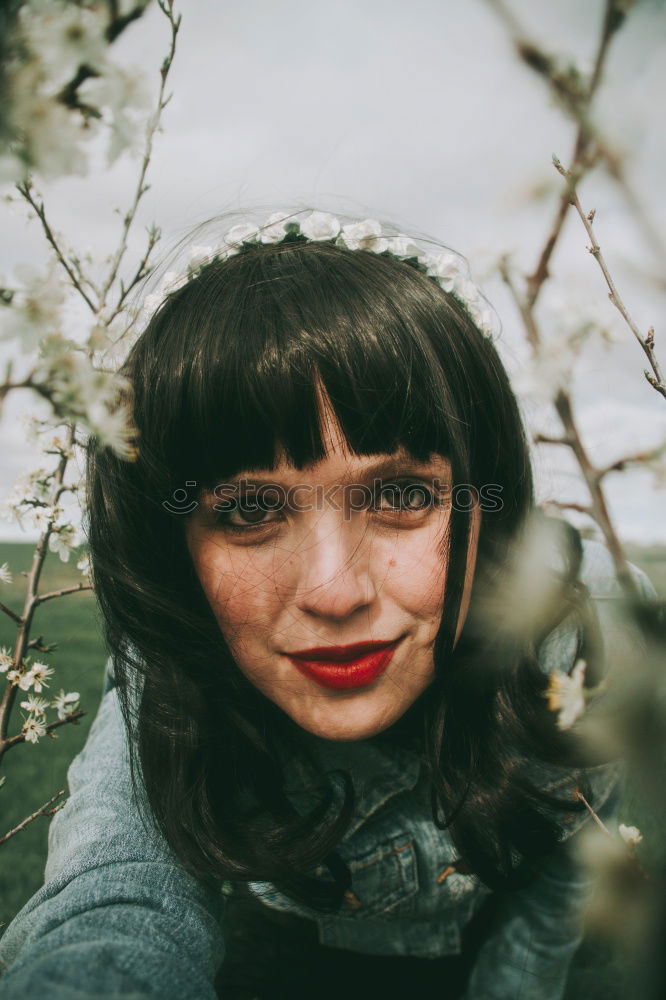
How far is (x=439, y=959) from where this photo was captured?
1.95 meters

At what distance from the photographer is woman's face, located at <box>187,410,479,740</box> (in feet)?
3.32

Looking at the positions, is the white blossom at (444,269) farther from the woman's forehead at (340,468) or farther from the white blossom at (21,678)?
the white blossom at (21,678)

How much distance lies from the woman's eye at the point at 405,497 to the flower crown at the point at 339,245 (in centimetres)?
45

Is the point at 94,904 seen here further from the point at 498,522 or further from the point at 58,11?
the point at 58,11

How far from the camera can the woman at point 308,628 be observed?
1032 millimetres

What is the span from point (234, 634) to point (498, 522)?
0.59 m

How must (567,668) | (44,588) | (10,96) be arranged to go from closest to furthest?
(10,96) → (567,668) → (44,588)

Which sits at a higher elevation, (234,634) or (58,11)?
(58,11)

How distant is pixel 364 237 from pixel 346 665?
85 centimetres

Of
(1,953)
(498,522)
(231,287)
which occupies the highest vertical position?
(231,287)

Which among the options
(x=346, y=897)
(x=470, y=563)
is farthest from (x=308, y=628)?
(x=346, y=897)

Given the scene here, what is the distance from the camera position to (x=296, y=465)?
3.38ft

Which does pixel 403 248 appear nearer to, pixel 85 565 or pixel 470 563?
pixel 470 563

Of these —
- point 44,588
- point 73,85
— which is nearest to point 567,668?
point 73,85
